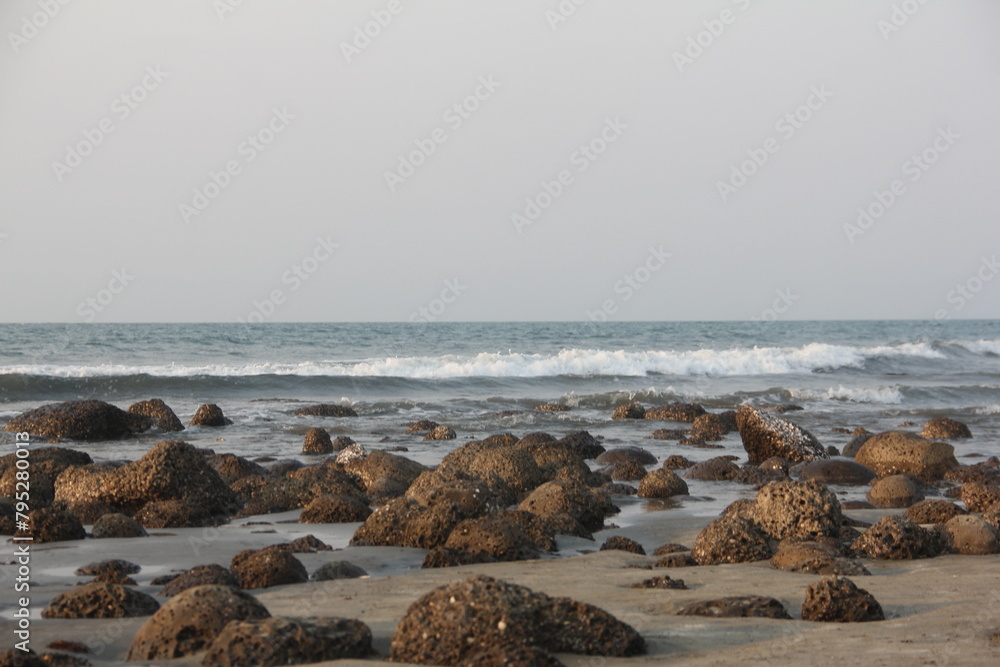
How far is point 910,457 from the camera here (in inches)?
436

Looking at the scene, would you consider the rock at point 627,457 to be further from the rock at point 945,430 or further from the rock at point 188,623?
the rock at point 188,623

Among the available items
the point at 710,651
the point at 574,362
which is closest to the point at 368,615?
the point at 710,651

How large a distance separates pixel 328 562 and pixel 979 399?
21636 mm

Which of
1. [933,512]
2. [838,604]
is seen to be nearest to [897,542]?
[933,512]

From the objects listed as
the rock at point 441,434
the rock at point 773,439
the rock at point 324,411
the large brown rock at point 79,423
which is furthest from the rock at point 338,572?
the rock at point 324,411

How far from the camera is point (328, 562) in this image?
5.84 metres

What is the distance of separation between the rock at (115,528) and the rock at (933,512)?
6.01 meters

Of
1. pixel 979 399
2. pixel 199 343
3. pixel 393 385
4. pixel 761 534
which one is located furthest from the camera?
pixel 199 343

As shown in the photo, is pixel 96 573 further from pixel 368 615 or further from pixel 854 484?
pixel 854 484

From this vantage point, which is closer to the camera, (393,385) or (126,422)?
(126,422)

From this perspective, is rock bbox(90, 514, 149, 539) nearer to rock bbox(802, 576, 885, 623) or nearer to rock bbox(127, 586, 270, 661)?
rock bbox(127, 586, 270, 661)

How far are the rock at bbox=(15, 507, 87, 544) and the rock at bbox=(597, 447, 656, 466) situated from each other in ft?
21.4

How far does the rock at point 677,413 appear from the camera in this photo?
688 inches

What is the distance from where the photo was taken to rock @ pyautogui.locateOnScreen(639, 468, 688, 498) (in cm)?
909
